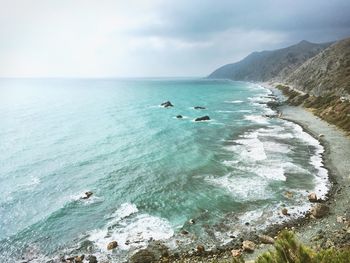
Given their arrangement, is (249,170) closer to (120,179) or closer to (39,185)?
(120,179)

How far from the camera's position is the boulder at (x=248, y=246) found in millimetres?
24097

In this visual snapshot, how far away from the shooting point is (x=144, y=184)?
38.6 meters

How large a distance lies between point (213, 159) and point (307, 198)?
54.2ft

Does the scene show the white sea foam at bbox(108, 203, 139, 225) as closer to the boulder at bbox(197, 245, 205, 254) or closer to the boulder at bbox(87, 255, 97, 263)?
the boulder at bbox(87, 255, 97, 263)

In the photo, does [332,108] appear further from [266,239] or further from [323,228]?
[266,239]

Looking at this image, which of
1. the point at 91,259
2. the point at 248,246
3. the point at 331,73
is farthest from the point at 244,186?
the point at 331,73

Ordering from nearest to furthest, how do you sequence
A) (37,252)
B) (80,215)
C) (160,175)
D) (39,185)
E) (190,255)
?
(190,255) < (37,252) < (80,215) < (39,185) < (160,175)

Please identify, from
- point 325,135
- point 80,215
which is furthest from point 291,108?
point 80,215

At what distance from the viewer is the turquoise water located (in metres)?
27.6

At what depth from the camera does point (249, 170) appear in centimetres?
4125

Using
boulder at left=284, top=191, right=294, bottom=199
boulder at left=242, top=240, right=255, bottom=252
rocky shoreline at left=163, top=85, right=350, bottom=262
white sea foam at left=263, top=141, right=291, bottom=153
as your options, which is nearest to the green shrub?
rocky shoreline at left=163, top=85, right=350, bottom=262

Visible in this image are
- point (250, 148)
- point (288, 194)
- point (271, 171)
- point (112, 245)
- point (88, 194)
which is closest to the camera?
point (112, 245)

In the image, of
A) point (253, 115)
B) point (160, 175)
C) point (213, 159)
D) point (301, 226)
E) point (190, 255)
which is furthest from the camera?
point (253, 115)

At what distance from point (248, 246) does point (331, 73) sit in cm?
11911
